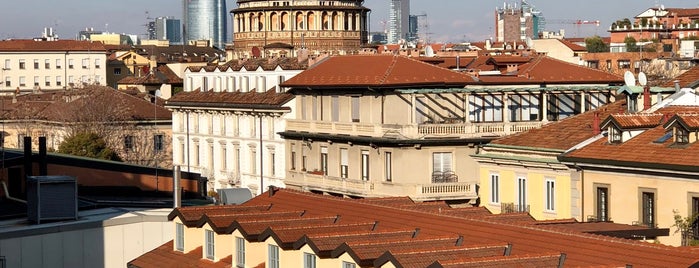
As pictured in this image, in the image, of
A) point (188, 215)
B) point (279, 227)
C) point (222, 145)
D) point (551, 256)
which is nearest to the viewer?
point (551, 256)

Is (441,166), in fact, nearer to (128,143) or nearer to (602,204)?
(602,204)

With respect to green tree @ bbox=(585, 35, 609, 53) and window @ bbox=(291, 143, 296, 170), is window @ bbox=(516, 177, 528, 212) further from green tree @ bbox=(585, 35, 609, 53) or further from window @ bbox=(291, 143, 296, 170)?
green tree @ bbox=(585, 35, 609, 53)

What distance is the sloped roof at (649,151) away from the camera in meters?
42.8

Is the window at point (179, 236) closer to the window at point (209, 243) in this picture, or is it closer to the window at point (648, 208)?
the window at point (209, 243)

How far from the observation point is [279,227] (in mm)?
36438

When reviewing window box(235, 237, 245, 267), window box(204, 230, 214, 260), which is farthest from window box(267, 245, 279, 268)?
window box(204, 230, 214, 260)

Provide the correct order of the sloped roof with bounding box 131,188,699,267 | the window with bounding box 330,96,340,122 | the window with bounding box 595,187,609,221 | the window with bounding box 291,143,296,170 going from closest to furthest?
the sloped roof with bounding box 131,188,699,267, the window with bounding box 595,187,609,221, the window with bounding box 330,96,340,122, the window with bounding box 291,143,296,170

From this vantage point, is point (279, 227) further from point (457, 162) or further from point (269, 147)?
point (269, 147)

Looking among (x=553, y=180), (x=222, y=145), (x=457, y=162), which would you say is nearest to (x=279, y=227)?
(x=553, y=180)

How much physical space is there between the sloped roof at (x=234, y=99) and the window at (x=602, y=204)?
43081 mm

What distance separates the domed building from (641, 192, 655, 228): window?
4651 inches

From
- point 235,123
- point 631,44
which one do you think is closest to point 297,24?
point 631,44

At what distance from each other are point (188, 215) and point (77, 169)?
63.5 ft

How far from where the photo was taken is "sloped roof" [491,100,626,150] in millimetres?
51906
